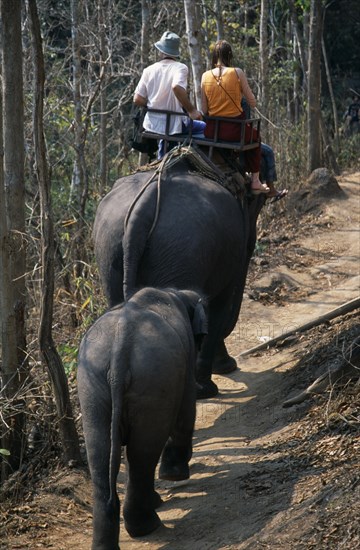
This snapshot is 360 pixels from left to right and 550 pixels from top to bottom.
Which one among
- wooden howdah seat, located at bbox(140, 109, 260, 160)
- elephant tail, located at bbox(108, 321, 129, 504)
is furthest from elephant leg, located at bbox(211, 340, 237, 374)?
elephant tail, located at bbox(108, 321, 129, 504)

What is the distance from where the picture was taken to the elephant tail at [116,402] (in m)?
4.77

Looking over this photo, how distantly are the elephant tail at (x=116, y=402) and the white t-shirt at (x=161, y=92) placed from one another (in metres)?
3.37

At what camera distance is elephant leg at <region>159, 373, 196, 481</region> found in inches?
214

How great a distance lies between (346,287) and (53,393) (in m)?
5.29

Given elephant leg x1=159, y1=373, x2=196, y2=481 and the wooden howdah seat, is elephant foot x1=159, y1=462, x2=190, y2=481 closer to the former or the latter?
elephant leg x1=159, y1=373, x2=196, y2=481

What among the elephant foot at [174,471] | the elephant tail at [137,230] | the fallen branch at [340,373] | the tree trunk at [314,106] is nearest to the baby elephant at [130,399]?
the elephant foot at [174,471]

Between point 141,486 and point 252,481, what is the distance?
954 millimetres

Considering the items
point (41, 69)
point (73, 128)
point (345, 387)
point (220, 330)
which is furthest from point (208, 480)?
point (73, 128)

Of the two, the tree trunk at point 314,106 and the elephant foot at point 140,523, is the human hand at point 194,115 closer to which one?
the elephant foot at point 140,523

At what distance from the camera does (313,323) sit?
27.8 ft

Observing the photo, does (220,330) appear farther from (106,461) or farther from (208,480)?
(106,461)

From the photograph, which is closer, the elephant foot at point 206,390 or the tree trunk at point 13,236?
the tree trunk at point 13,236

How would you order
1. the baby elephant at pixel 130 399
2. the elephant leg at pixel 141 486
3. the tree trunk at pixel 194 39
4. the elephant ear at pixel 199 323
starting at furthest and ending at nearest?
the tree trunk at pixel 194 39, the elephant ear at pixel 199 323, the elephant leg at pixel 141 486, the baby elephant at pixel 130 399

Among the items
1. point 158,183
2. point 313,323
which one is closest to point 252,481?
point 158,183
